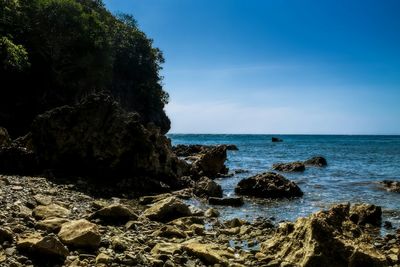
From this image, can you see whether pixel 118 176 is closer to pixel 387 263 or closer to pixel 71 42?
pixel 387 263

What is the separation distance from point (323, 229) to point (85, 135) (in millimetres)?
15351

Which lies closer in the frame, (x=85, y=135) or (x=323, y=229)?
(x=323, y=229)

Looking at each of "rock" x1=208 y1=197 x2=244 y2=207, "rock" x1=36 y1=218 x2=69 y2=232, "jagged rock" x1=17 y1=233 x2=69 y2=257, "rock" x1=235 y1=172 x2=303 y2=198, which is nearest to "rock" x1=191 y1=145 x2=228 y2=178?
"rock" x1=235 y1=172 x2=303 y2=198

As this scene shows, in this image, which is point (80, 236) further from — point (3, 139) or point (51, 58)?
point (51, 58)

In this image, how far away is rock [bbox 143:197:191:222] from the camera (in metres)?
13.7

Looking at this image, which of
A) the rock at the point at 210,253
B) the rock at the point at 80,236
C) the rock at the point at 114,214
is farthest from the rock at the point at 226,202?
the rock at the point at 80,236

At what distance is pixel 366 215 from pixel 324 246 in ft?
23.6

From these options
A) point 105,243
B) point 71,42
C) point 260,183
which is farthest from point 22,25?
point 105,243

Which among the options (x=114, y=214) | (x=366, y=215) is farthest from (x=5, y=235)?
(x=366, y=215)

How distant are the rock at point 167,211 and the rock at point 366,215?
21.4 feet

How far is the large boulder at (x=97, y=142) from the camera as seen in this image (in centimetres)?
2097

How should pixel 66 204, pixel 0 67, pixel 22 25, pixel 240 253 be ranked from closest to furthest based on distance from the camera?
pixel 240 253
pixel 66 204
pixel 0 67
pixel 22 25

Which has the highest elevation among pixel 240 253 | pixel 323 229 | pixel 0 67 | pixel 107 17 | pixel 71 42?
pixel 107 17

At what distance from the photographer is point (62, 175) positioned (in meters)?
20.5
